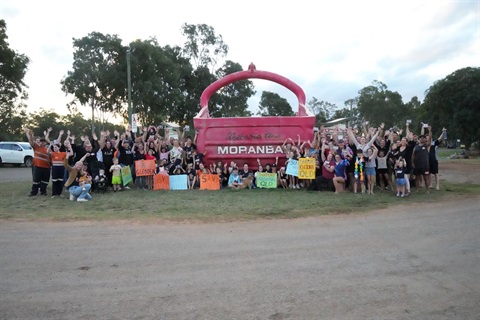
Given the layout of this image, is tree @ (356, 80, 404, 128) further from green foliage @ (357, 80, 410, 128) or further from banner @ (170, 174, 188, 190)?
banner @ (170, 174, 188, 190)

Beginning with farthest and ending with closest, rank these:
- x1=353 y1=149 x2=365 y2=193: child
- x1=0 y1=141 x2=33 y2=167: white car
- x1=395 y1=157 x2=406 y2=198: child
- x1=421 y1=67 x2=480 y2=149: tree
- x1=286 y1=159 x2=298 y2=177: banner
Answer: x1=421 y1=67 x2=480 y2=149: tree
x1=0 y1=141 x2=33 y2=167: white car
x1=286 y1=159 x2=298 y2=177: banner
x1=353 y1=149 x2=365 y2=193: child
x1=395 y1=157 x2=406 y2=198: child

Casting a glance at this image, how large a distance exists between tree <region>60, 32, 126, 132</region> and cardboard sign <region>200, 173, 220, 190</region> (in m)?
18.2

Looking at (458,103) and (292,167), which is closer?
(292,167)

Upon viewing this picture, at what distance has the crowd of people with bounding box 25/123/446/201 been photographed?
10.6 metres

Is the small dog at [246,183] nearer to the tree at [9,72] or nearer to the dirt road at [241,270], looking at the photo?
the dirt road at [241,270]

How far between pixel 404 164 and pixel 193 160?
6.35 meters

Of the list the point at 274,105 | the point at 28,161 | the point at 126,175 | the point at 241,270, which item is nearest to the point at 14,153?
the point at 28,161

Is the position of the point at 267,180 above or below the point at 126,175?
below

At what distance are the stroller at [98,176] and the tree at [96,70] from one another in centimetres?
1761

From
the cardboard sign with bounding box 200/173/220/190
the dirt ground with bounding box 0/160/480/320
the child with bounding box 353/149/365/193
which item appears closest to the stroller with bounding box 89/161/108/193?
the cardboard sign with bounding box 200/173/220/190

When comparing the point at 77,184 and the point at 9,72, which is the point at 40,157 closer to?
the point at 77,184

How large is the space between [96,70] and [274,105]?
39.4 meters

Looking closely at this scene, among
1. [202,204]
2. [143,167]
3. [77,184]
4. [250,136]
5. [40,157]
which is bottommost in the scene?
[202,204]

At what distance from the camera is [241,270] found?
462 cm
